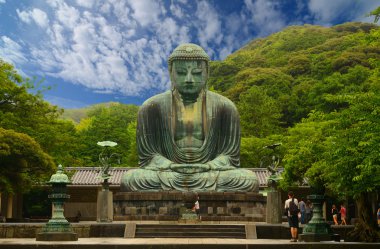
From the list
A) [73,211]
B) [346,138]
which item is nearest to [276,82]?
[73,211]

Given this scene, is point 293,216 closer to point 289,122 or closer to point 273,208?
point 273,208

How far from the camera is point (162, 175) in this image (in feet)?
66.0

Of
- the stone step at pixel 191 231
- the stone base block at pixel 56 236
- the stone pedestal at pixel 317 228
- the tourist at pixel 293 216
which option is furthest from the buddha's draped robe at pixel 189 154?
the stone pedestal at pixel 317 228

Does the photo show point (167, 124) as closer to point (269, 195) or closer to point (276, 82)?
point (269, 195)

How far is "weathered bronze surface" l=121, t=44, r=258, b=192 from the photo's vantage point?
21.1 m

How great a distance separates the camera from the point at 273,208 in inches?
718

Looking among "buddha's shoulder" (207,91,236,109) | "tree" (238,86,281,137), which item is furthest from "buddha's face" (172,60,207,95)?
"tree" (238,86,281,137)

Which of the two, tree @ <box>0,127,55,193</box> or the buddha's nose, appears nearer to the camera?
the buddha's nose

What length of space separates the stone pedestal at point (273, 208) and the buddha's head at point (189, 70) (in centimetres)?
503

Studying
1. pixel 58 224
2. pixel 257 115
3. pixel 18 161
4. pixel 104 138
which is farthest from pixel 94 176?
pixel 58 224

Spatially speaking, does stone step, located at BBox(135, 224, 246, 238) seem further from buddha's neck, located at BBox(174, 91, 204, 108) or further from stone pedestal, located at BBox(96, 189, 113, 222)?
buddha's neck, located at BBox(174, 91, 204, 108)

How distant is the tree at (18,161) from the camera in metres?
22.4

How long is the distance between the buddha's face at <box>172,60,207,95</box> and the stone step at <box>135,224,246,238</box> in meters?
6.62

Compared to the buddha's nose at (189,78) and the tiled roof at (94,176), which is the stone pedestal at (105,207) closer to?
the buddha's nose at (189,78)
